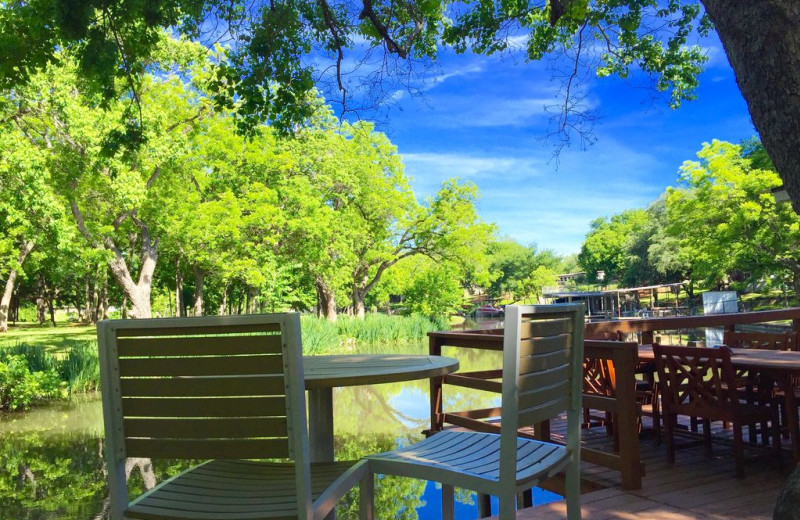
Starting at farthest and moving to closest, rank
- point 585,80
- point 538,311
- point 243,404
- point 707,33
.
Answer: point 707,33, point 585,80, point 538,311, point 243,404

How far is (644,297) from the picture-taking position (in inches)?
2153

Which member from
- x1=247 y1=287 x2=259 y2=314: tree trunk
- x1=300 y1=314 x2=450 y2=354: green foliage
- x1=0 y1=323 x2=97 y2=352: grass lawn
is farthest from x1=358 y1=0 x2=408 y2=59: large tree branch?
x1=247 y1=287 x2=259 y2=314: tree trunk

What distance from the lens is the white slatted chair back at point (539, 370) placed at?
5.88ft

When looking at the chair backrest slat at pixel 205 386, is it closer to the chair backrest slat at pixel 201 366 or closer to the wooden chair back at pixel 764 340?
the chair backrest slat at pixel 201 366

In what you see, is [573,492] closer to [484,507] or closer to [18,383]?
[484,507]

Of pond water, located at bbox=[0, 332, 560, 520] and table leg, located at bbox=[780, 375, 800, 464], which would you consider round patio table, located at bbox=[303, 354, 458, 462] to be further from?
pond water, located at bbox=[0, 332, 560, 520]

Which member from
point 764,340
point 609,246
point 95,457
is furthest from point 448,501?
point 609,246

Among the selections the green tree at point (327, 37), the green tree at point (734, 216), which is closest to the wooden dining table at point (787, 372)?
the green tree at point (327, 37)

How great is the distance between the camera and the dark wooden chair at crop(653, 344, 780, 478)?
3.49 meters

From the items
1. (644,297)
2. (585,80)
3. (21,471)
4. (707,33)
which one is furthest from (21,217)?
(644,297)

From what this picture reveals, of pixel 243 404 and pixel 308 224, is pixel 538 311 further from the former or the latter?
pixel 308 224

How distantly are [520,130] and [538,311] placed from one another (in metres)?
96.9

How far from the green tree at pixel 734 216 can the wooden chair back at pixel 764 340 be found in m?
19.5

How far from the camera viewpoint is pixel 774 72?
6.41ft
